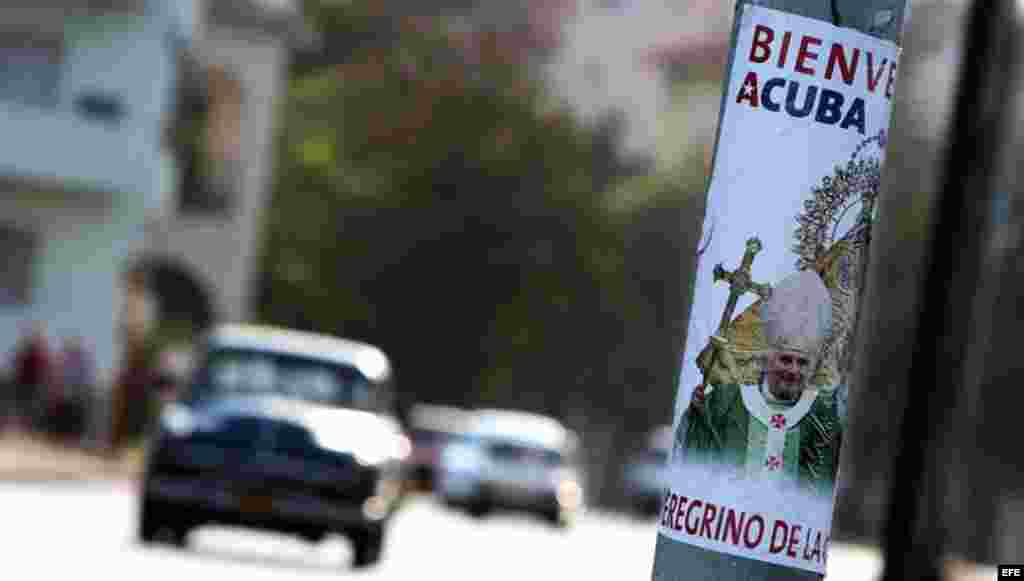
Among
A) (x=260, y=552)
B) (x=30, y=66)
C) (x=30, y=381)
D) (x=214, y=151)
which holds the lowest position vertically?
(x=260, y=552)

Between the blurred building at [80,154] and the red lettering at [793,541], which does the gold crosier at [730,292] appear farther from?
the blurred building at [80,154]

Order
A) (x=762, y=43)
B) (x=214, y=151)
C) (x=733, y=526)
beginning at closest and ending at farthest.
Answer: (x=733, y=526)
(x=762, y=43)
(x=214, y=151)

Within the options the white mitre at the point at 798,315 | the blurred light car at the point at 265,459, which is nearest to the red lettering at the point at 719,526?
the white mitre at the point at 798,315

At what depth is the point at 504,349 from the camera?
8425 centimetres

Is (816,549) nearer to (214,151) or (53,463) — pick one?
(53,463)

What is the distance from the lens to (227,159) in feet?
222

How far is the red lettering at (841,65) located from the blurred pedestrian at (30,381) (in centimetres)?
3805

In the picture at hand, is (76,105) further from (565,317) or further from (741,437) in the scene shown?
(741,437)

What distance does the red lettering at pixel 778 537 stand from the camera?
26.7 ft

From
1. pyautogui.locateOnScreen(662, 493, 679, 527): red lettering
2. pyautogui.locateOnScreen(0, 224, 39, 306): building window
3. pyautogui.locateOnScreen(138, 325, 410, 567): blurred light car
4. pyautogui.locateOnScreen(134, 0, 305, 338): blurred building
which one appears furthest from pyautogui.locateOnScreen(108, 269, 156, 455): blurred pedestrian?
pyautogui.locateOnScreen(662, 493, 679, 527): red lettering

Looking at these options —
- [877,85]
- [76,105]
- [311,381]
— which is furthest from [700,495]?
[76,105]

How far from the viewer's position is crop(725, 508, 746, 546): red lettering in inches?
320

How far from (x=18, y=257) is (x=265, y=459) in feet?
100

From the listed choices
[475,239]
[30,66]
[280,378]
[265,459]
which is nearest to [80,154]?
[30,66]
